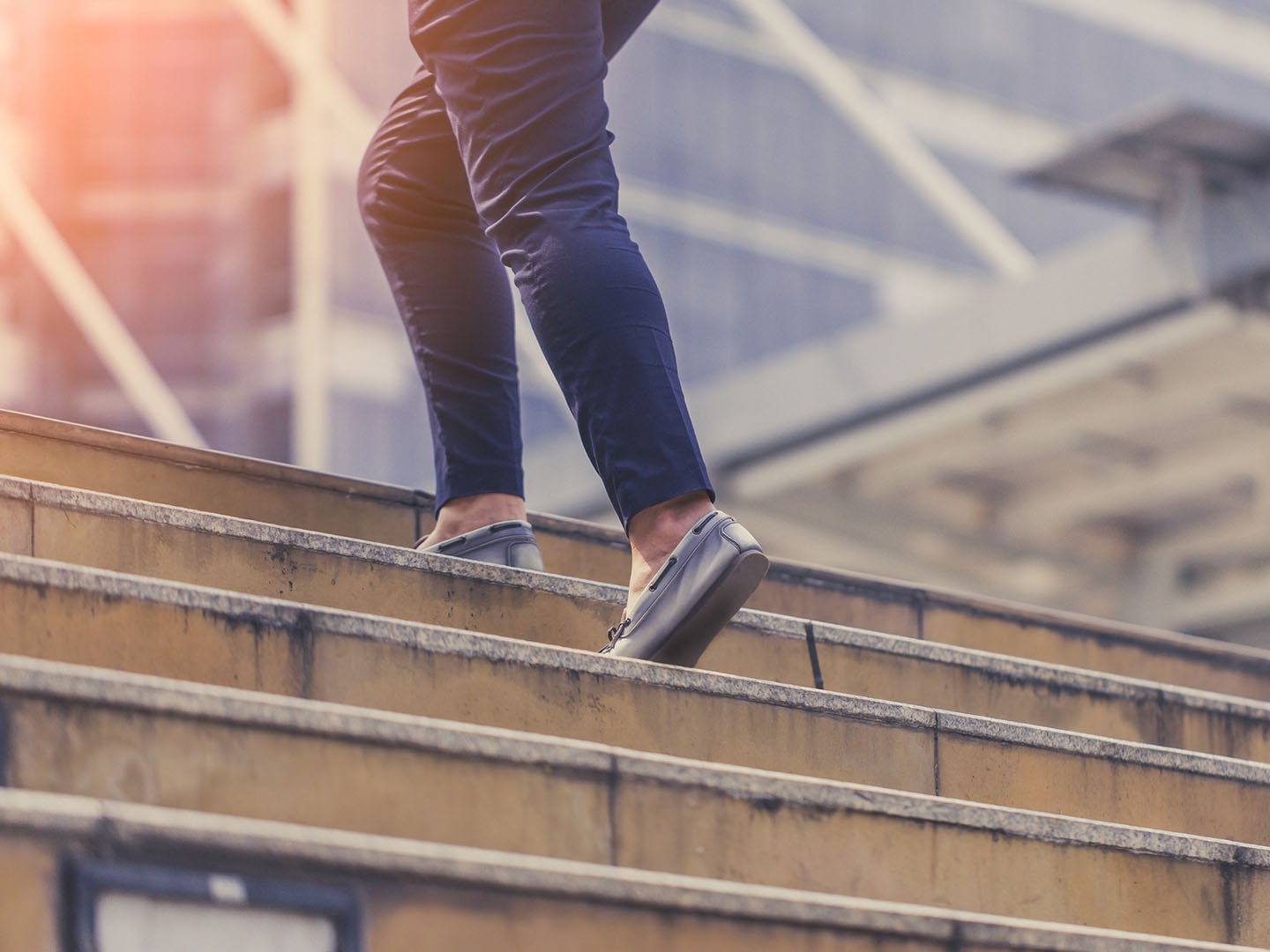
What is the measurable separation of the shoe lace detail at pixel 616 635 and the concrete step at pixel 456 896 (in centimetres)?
87

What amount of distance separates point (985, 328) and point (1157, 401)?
147 cm

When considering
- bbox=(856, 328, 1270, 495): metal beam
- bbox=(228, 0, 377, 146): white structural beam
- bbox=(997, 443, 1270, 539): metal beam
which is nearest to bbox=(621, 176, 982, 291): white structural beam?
bbox=(228, 0, 377, 146): white structural beam

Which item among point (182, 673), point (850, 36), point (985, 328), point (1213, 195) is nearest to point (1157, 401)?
point (985, 328)

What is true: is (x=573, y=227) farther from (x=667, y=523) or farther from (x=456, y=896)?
(x=456, y=896)

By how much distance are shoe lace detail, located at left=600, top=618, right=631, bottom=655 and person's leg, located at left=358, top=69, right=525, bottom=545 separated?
52 cm

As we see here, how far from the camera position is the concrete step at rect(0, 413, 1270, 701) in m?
3.89

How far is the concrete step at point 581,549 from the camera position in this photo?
3.89m

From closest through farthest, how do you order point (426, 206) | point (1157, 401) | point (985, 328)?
point (426, 206) → point (985, 328) → point (1157, 401)

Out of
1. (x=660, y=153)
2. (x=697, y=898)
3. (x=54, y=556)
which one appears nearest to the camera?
(x=697, y=898)

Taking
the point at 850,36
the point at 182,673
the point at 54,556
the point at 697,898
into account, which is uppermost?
the point at 850,36

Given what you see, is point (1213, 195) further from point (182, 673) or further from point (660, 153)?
point (660, 153)

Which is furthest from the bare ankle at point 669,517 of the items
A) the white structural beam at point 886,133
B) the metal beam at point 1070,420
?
the white structural beam at point 886,133

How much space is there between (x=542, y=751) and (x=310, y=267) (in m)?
21.6

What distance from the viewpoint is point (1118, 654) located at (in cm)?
505
